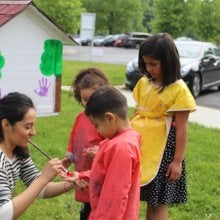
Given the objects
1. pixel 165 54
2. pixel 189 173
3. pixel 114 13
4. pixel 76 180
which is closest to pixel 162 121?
pixel 165 54

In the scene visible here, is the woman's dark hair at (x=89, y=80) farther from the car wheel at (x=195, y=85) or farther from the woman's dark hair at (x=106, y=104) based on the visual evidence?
the car wheel at (x=195, y=85)

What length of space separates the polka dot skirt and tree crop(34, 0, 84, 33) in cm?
3072

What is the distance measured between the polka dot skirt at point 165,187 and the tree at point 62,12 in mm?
30721

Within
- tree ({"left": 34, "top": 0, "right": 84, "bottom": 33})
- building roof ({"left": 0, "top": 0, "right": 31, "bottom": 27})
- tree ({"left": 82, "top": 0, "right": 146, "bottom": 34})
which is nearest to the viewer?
building roof ({"left": 0, "top": 0, "right": 31, "bottom": 27})

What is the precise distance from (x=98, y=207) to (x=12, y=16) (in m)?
2.30

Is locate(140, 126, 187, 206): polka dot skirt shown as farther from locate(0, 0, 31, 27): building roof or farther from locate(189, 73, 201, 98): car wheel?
locate(189, 73, 201, 98): car wheel

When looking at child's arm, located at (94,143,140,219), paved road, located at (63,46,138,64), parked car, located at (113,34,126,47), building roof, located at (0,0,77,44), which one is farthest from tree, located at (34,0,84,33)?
child's arm, located at (94,143,140,219)

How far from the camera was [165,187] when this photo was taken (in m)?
3.04

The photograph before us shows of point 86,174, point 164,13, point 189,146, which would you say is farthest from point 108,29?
point 86,174

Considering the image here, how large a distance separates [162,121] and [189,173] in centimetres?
228

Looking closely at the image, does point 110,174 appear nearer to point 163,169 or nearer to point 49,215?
point 163,169

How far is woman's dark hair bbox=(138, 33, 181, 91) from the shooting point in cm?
288

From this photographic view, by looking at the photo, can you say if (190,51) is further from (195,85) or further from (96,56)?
(96,56)

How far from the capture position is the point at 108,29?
55938 millimetres
